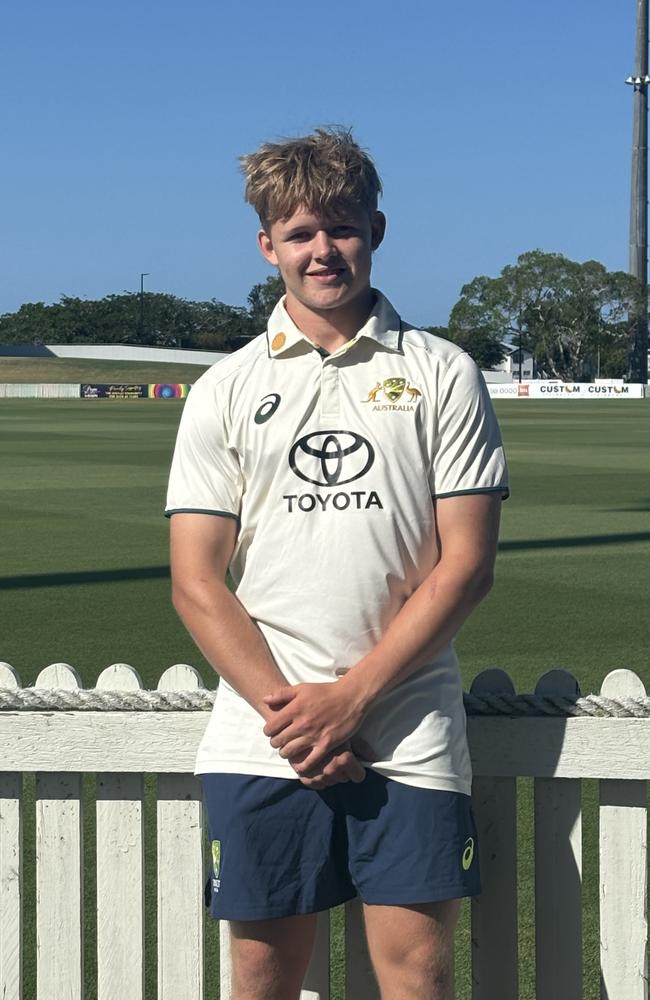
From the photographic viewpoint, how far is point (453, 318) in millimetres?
107562

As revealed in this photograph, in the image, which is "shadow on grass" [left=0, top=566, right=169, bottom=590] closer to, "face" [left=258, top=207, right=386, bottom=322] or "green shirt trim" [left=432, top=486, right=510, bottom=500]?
"face" [left=258, top=207, right=386, bottom=322]

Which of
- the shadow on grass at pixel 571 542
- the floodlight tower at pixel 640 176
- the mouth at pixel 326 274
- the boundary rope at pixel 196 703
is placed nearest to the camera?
the mouth at pixel 326 274

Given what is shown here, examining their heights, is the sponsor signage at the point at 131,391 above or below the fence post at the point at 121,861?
above

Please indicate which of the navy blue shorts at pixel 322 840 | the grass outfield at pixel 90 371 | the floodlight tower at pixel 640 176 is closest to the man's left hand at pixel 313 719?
the navy blue shorts at pixel 322 840

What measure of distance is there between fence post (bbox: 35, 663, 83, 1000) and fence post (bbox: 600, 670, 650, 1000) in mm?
1105

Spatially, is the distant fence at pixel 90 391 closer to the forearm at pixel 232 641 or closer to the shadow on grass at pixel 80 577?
the shadow on grass at pixel 80 577

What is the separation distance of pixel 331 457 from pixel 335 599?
271 mm

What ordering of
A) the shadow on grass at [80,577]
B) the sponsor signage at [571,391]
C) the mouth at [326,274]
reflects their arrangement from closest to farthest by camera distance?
1. the mouth at [326,274]
2. the shadow on grass at [80,577]
3. the sponsor signage at [571,391]

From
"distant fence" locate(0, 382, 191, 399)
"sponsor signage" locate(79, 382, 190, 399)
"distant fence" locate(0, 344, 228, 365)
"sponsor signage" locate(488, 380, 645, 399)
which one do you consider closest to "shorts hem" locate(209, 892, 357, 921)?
"sponsor signage" locate(79, 382, 190, 399)

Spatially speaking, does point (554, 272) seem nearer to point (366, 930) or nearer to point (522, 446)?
point (522, 446)

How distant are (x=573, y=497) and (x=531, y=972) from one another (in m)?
13.8

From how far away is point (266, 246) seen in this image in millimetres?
2990

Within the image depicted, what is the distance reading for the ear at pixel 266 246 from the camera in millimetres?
2955

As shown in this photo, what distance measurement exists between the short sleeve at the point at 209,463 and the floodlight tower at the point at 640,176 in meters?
91.2
